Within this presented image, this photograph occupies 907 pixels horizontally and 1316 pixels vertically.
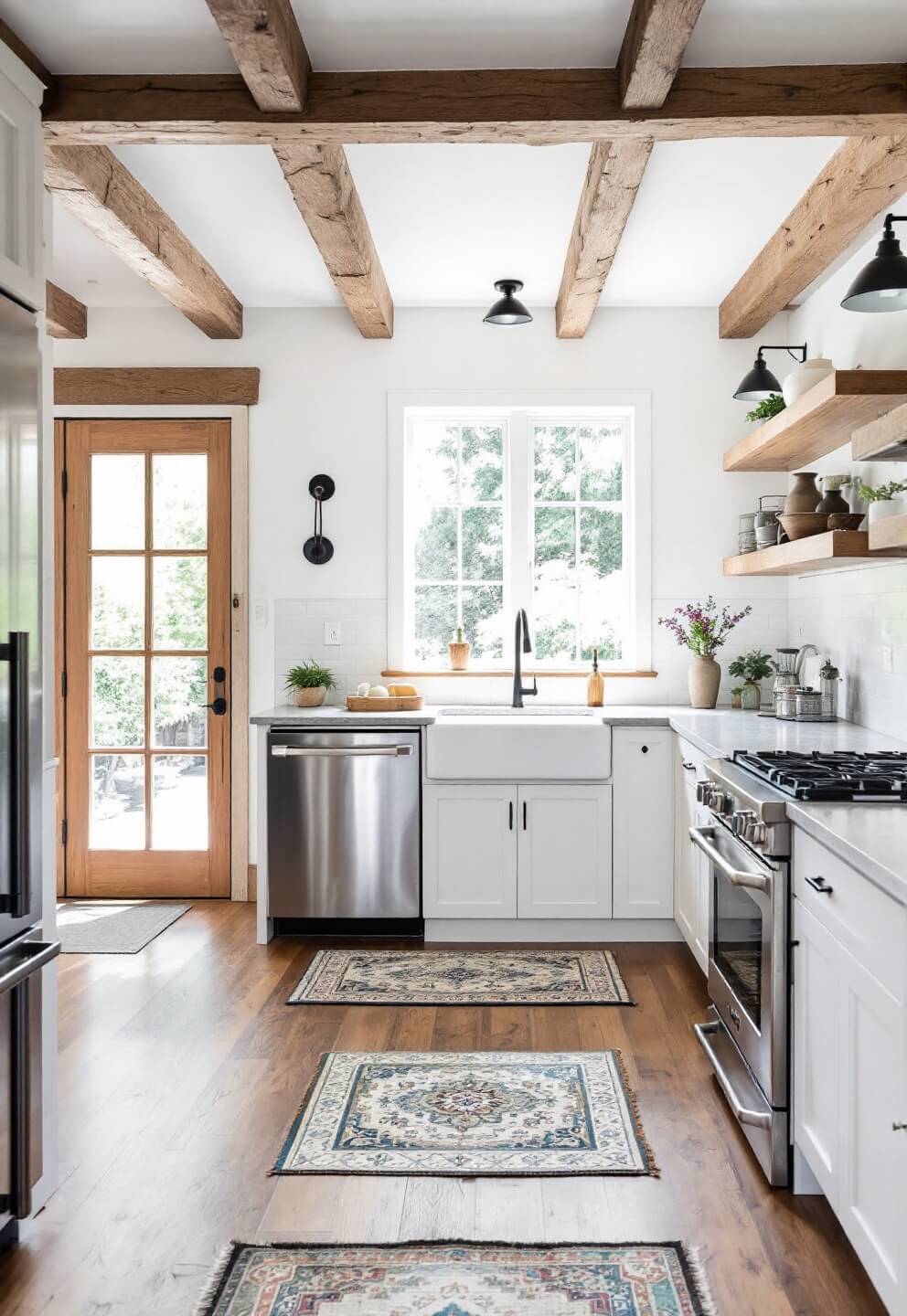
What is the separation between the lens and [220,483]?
476cm

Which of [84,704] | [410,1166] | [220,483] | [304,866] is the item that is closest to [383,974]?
[304,866]

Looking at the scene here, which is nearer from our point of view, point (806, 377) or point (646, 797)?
point (806, 377)

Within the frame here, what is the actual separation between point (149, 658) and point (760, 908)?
330cm

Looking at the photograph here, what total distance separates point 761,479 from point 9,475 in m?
3.53

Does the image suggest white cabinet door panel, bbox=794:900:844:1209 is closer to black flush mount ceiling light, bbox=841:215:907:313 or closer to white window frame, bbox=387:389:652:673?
black flush mount ceiling light, bbox=841:215:907:313

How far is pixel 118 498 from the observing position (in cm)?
479

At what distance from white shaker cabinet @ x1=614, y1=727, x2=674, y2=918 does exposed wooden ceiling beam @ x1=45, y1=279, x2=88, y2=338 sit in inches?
122

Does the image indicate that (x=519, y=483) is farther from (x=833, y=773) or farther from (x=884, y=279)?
(x=833, y=773)

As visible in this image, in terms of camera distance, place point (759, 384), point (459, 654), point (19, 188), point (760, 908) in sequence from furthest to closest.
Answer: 1. point (459, 654)
2. point (759, 384)
3. point (760, 908)
4. point (19, 188)

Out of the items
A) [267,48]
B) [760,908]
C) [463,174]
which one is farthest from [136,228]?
[760,908]

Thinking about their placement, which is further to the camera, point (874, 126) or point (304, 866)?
point (304, 866)

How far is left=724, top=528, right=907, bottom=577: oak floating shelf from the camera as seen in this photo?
3.03 meters

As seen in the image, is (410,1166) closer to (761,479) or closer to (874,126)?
(874,126)

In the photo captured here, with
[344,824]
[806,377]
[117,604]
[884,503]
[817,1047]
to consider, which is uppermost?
[806,377]
